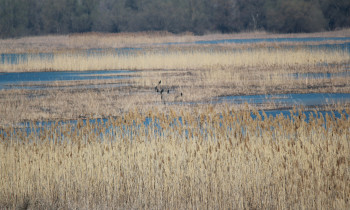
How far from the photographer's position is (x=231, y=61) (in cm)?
2456

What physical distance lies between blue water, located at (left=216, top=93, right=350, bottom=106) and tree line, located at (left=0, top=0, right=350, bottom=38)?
46.4 m

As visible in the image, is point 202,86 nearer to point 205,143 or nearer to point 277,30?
point 205,143

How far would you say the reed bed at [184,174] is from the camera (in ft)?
20.2

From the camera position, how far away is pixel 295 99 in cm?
1446

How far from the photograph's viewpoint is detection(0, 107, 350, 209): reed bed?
616 centimetres

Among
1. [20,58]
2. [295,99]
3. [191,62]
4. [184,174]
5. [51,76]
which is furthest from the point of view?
[20,58]

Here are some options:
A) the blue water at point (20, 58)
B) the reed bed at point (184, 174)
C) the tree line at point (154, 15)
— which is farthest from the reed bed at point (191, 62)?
the tree line at point (154, 15)

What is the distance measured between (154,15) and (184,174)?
208 ft

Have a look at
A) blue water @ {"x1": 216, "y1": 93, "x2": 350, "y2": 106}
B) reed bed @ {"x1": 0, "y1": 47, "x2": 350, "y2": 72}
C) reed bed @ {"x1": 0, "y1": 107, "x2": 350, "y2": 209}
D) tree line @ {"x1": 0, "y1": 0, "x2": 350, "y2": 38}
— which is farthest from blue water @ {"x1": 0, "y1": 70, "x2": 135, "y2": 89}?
tree line @ {"x1": 0, "y1": 0, "x2": 350, "y2": 38}

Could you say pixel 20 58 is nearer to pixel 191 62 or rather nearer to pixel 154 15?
pixel 191 62

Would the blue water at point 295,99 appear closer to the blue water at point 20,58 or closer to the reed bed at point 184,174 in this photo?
the reed bed at point 184,174

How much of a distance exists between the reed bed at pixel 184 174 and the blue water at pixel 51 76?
12.8m

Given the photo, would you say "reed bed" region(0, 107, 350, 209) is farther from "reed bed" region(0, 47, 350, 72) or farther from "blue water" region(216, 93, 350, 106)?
"reed bed" region(0, 47, 350, 72)

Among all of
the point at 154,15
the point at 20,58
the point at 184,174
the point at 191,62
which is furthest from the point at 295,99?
the point at 154,15
